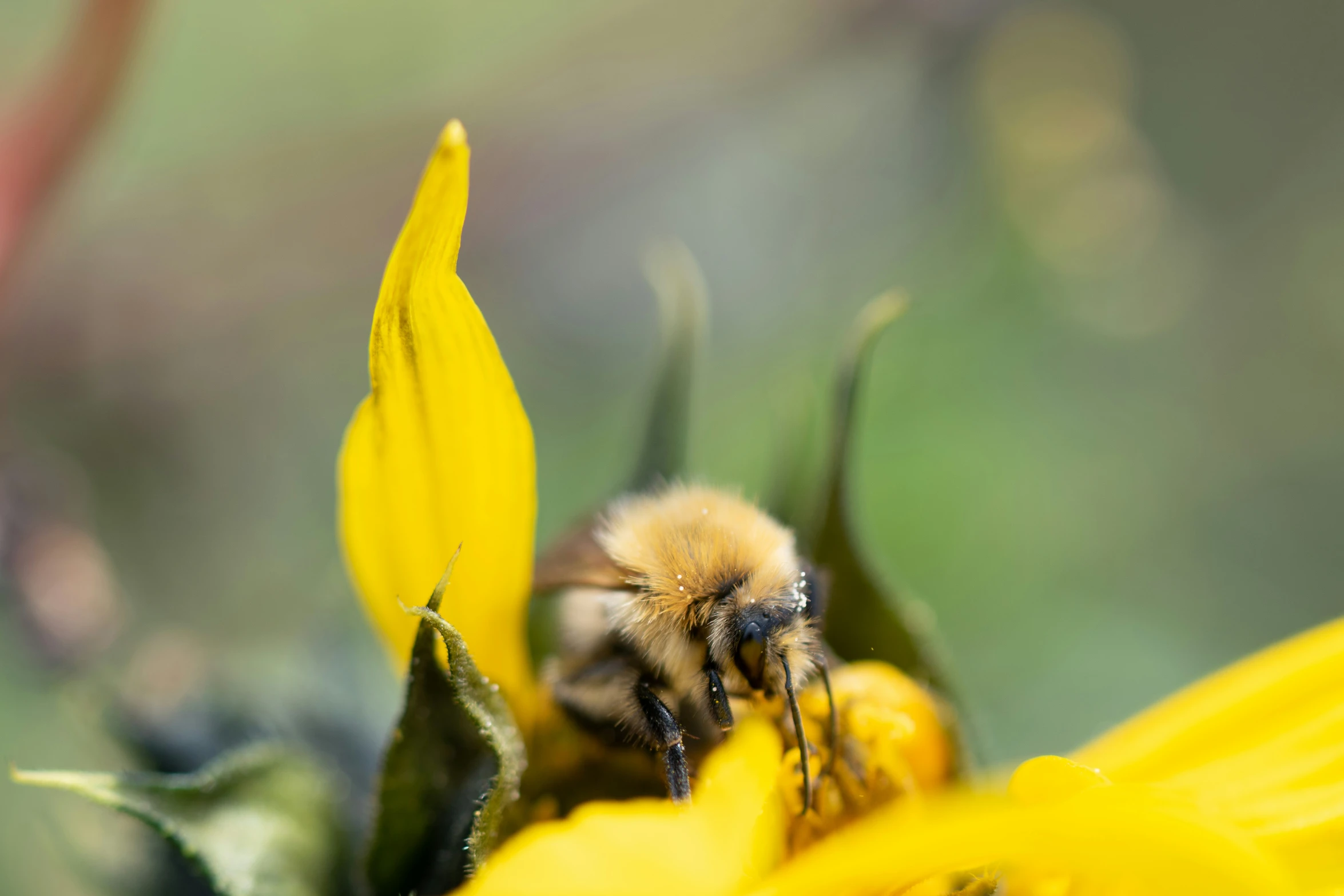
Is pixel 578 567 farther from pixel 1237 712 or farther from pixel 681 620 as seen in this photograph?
pixel 1237 712

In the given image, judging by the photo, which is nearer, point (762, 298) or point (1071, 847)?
point (1071, 847)

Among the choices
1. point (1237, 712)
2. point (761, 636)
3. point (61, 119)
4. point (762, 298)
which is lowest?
point (1237, 712)

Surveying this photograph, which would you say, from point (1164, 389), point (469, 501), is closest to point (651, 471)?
point (469, 501)

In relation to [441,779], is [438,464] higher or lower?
higher

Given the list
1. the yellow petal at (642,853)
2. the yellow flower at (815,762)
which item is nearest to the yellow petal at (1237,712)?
the yellow flower at (815,762)

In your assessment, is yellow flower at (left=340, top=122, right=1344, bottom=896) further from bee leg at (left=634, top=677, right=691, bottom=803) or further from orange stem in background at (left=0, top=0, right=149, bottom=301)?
orange stem in background at (left=0, top=0, right=149, bottom=301)

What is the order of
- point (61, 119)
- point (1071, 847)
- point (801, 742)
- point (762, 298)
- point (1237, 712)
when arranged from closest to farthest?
point (1071, 847) < point (801, 742) < point (1237, 712) < point (61, 119) < point (762, 298)

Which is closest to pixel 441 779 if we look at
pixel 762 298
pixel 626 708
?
pixel 626 708
